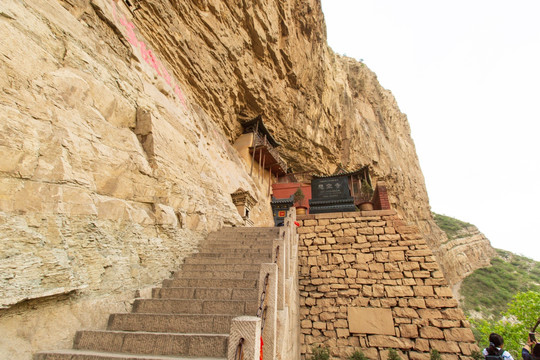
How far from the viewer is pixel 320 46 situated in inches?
866

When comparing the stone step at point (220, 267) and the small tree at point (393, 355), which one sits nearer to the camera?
Answer: the stone step at point (220, 267)

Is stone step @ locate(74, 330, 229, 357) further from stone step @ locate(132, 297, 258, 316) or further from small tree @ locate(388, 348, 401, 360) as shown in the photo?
small tree @ locate(388, 348, 401, 360)

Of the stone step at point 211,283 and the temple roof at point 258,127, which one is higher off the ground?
the temple roof at point 258,127

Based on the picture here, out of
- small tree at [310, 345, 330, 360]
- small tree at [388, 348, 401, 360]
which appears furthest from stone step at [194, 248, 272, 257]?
small tree at [388, 348, 401, 360]

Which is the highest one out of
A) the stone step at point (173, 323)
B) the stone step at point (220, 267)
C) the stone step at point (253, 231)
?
the stone step at point (253, 231)

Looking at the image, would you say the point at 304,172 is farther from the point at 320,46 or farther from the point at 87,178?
the point at 87,178

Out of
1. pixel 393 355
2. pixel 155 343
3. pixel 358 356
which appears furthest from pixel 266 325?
pixel 393 355

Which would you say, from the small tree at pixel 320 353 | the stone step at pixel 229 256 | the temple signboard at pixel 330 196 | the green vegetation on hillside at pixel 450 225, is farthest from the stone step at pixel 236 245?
the green vegetation on hillside at pixel 450 225

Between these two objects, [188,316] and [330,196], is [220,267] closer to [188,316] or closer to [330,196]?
[188,316]

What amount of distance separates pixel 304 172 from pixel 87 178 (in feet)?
66.6

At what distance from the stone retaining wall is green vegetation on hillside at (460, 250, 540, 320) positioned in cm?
2348

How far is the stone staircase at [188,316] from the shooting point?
Result: 2482mm

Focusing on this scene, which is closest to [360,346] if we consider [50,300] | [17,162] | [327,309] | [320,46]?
[327,309]

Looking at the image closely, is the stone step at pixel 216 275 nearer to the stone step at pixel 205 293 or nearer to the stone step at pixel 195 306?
the stone step at pixel 205 293
